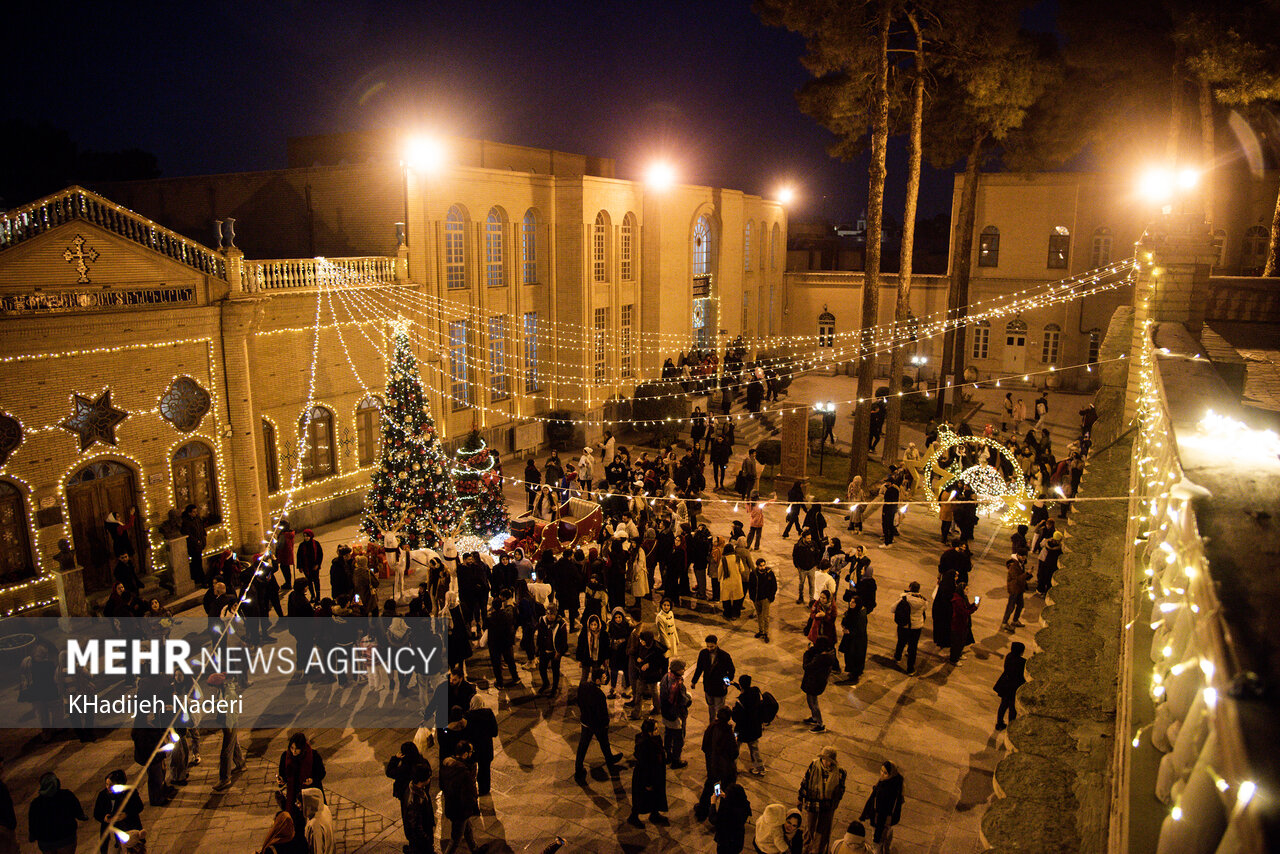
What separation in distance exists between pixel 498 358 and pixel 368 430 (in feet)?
17.3

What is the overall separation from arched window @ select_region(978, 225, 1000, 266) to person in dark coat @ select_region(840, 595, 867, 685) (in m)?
27.3

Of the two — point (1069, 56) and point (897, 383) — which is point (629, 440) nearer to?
point (897, 383)

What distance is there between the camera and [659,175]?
93.7 feet

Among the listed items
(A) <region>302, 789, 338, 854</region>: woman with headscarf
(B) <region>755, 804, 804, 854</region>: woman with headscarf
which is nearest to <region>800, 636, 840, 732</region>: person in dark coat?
(B) <region>755, 804, 804, 854</region>: woman with headscarf

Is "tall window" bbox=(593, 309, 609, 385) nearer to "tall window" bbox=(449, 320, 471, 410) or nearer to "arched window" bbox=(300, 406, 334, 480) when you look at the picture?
"tall window" bbox=(449, 320, 471, 410)

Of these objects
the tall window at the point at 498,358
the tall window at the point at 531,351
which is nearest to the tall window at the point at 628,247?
the tall window at the point at 531,351

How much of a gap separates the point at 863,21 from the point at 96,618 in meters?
19.4

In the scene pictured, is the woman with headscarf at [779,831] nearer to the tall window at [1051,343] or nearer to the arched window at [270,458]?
the arched window at [270,458]

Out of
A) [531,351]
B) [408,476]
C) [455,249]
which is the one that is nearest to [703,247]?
[531,351]

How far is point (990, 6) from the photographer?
18703mm

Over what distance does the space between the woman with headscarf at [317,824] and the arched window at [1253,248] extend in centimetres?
3366

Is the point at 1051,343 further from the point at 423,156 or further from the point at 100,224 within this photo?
the point at 100,224

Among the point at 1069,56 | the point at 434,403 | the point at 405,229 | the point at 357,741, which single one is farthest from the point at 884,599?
the point at 1069,56

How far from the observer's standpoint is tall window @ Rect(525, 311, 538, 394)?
24750 mm
